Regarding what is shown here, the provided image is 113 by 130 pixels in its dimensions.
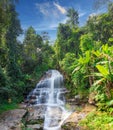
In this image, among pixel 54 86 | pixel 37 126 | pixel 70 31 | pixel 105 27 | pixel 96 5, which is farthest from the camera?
pixel 70 31

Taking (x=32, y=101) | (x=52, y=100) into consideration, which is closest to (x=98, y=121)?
(x=52, y=100)

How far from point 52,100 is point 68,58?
5148 mm

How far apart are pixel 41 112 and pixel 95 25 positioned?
16.4 meters

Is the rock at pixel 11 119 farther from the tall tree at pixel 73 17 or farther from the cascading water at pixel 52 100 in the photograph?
the tall tree at pixel 73 17

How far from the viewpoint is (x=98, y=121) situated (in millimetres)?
12336

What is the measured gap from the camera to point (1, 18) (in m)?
13.2

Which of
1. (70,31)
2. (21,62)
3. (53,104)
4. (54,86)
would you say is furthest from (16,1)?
(70,31)

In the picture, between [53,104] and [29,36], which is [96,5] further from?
[29,36]

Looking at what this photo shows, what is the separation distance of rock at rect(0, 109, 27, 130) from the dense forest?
1904 millimetres

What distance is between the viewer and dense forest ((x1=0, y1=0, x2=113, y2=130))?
14.0 m

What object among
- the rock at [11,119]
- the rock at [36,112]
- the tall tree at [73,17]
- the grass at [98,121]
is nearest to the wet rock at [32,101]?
the rock at [36,112]

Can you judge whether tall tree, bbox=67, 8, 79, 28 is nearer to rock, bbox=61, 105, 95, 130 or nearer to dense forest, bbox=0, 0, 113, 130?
dense forest, bbox=0, 0, 113, 130

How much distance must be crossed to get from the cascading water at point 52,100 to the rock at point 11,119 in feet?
6.21

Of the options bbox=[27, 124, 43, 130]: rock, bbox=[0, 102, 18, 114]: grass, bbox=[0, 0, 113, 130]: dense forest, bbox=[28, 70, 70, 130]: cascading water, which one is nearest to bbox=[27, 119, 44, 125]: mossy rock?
bbox=[28, 70, 70, 130]: cascading water
